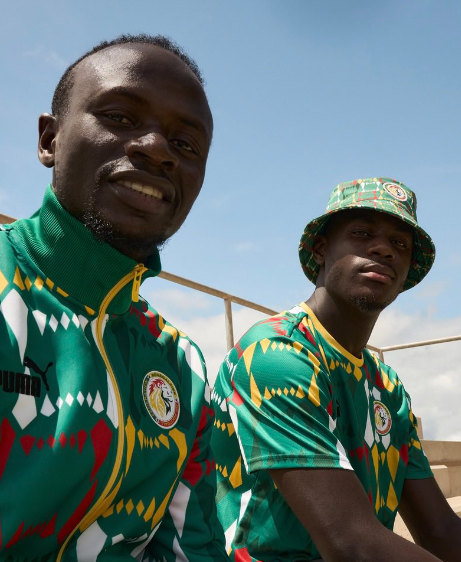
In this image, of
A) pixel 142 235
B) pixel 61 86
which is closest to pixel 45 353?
pixel 142 235

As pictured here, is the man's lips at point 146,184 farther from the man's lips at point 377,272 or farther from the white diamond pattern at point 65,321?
the man's lips at point 377,272

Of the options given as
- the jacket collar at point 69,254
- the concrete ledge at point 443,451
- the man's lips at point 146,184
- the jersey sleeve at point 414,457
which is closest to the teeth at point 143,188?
the man's lips at point 146,184

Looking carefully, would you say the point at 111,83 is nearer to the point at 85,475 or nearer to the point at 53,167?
the point at 53,167

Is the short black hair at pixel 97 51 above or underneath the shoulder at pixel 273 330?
above

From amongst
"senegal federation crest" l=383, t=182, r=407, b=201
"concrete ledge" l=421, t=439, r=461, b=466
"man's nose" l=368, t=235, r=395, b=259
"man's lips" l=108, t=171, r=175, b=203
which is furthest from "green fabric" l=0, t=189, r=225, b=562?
"concrete ledge" l=421, t=439, r=461, b=466

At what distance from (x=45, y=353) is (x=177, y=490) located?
1.81 ft

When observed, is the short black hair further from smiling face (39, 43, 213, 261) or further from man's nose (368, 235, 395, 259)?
man's nose (368, 235, 395, 259)

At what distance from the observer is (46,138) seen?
1.64 meters

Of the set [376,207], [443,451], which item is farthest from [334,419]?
[443,451]

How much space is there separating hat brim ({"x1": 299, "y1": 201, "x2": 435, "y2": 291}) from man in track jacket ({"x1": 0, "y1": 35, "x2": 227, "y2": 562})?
115 cm

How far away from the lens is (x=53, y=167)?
5.22 feet

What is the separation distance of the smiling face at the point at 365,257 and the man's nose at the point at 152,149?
124 centimetres

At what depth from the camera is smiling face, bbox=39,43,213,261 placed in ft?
4.80

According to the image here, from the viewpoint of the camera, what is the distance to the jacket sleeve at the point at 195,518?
156cm
